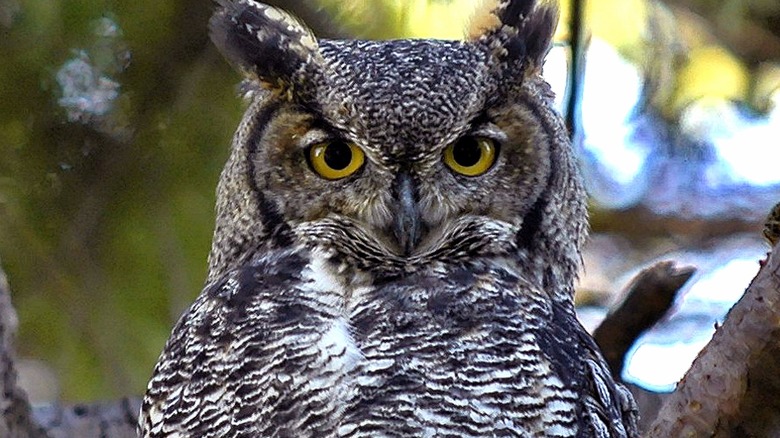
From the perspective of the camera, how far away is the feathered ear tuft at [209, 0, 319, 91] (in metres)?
2.12

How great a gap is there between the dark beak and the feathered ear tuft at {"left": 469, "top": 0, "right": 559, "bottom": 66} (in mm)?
324

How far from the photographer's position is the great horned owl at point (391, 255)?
1.83 m

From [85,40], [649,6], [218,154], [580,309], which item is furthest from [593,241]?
[85,40]

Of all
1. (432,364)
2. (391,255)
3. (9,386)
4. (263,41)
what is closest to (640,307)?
(391,255)

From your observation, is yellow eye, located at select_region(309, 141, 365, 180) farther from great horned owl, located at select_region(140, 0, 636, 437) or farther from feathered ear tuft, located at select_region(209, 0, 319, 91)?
feathered ear tuft, located at select_region(209, 0, 319, 91)

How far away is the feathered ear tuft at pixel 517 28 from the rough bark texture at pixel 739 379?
800 millimetres

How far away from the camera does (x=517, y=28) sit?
220 cm

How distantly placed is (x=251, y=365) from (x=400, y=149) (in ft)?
1.44

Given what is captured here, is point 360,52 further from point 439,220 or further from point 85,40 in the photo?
point 85,40

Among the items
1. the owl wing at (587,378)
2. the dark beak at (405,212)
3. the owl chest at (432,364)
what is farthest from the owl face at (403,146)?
the owl wing at (587,378)

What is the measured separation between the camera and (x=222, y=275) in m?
2.20

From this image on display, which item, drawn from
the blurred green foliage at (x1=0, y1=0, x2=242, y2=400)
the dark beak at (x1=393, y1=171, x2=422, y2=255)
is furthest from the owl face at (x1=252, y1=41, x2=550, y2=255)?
the blurred green foliage at (x1=0, y1=0, x2=242, y2=400)

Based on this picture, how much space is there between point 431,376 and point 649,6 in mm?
2317

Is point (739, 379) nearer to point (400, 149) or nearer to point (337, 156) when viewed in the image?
point (400, 149)
